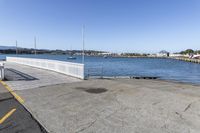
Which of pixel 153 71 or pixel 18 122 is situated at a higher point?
pixel 18 122

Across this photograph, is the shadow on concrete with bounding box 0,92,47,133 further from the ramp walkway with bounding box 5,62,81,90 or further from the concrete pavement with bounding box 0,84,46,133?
the ramp walkway with bounding box 5,62,81,90

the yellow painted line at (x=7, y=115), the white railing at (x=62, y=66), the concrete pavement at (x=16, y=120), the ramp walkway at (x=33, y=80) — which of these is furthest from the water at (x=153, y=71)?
the yellow painted line at (x=7, y=115)

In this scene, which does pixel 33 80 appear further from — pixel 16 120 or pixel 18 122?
pixel 18 122

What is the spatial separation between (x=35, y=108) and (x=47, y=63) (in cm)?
1108

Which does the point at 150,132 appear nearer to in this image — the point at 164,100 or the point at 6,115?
the point at 164,100

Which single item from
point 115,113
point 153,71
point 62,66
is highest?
point 62,66

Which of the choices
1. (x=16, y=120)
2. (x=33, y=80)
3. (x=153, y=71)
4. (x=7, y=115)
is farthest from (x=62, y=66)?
(x=153, y=71)

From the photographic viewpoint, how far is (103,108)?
4641mm

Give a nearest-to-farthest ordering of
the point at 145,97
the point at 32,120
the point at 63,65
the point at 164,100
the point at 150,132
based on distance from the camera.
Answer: the point at 150,132, the point at 32,120, the point at 164,100, the point at 145,97, the point at 63,65

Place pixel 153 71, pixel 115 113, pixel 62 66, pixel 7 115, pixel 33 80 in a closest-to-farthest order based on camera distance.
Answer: pixel 7 115
pixel 115 113
pixel 33 80
pixel 62 66
pixel 153 71

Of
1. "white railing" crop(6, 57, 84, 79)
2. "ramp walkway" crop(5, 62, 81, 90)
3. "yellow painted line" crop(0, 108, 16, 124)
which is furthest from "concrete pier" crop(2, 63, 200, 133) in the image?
"white railing" crop(6, 57, 84, 79)

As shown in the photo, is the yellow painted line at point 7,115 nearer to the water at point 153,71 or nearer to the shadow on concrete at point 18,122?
the shadow on concrete at point 18,122

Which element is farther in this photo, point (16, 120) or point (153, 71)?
point (153, 71)

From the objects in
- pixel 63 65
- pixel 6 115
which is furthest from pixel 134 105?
pixel 63 65
